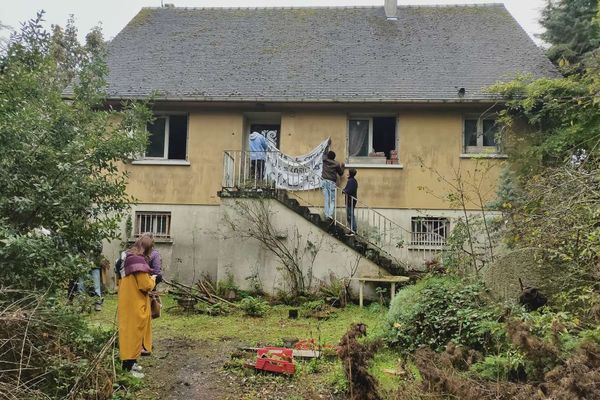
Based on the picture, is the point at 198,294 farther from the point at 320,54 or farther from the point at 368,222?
the point at 320,54

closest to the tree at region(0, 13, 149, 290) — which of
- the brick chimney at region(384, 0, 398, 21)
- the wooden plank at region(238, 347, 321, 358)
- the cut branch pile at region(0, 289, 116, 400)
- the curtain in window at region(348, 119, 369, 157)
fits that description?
the cut branch pile at region(0, 289, 116, 400)

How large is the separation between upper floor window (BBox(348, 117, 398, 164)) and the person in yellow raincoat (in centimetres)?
870

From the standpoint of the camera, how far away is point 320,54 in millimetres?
16375

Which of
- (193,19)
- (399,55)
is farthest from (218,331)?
(193,19)

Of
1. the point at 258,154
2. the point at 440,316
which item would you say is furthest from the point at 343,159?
the point at 440,316

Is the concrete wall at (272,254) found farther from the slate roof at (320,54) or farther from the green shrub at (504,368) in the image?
the green shrub at (504,368)

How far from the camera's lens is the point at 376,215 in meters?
13.7

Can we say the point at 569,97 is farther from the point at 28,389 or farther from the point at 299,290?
the point at 28,389

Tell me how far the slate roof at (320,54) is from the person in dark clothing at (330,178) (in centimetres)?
169

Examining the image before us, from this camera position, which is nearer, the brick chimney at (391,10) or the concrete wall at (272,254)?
the concrete wall at (272,254)

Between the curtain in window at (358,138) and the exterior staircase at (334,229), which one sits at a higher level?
the curtain in window at (358,138)

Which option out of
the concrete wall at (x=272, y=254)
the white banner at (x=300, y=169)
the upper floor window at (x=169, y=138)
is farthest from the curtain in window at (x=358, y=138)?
the upper floor window at (x=169, y=138)

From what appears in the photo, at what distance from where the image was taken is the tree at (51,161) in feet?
18.0

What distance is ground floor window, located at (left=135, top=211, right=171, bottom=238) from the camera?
1429cm
